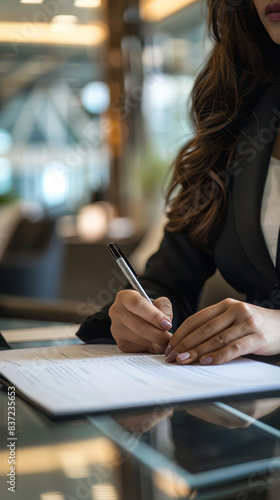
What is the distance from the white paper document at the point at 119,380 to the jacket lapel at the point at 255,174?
0.40 meters

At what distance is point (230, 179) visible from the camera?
1.37 m

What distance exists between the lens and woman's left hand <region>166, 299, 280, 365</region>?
2.70 feet

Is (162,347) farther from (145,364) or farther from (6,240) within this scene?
(6,240)

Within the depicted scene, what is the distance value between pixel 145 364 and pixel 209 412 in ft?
0.70

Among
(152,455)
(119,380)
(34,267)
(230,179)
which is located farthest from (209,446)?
(34,267)

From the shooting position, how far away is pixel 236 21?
1.39 metres

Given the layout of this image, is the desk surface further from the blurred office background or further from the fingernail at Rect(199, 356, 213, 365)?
the blurred office background

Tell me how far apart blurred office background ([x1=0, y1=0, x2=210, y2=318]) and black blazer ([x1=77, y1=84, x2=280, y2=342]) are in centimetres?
208

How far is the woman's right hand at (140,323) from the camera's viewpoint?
0.89 m

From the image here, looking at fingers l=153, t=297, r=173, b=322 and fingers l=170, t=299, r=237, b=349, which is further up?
fingers l=170, t=299, r=237, b=349

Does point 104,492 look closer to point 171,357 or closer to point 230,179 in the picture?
point 171,357

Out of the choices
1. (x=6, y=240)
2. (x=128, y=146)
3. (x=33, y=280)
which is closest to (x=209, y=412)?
(x=33, y=280)

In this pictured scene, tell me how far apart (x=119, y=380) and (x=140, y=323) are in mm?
188

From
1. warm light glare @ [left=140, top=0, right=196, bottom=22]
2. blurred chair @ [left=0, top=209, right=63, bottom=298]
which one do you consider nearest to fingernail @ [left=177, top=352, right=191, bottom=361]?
blurred chair @ [left=0, top=209, right=63, bottom=298]
